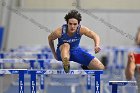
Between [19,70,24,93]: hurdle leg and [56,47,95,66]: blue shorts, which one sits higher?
[56,47,95,66]: blue shorts

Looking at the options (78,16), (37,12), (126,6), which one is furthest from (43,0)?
(78,16)

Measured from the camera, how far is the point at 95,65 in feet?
22.3

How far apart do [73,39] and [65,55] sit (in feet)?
1.73

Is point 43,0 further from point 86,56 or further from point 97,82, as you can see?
point 97,82

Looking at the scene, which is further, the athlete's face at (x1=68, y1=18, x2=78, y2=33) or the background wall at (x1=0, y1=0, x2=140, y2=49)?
the background wall at (x1=0, y1=0, x2=140, y2=49)

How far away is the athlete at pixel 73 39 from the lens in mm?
6664

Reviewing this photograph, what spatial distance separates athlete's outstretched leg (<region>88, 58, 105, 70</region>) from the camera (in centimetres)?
672

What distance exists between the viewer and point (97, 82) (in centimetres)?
580

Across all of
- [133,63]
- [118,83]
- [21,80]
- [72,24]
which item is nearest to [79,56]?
[72,24]

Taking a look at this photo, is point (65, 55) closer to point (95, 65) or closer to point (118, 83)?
point (95, 65)

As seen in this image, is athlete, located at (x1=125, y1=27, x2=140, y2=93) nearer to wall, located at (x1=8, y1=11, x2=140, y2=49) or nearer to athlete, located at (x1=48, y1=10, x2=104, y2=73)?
athlete, located at (x1=48, y1=10, x2=104, y2=73)

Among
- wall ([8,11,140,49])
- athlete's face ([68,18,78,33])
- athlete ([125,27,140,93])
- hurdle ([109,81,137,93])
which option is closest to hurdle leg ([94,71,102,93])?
hurdle ([109,81,137,93])

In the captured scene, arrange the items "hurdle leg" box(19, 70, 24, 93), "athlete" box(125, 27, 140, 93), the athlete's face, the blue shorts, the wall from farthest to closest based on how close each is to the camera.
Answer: the wall → the blue shorts → the athlete's face → "hurdle leg" box(19, 70, 24, 93) → "athlete" box(125, 27, 140, 93)

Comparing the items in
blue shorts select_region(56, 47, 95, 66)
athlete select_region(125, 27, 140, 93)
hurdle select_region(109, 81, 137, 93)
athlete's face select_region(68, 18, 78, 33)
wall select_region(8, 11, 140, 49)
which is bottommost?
hurdle select_region(109, 81, 137, 93)
